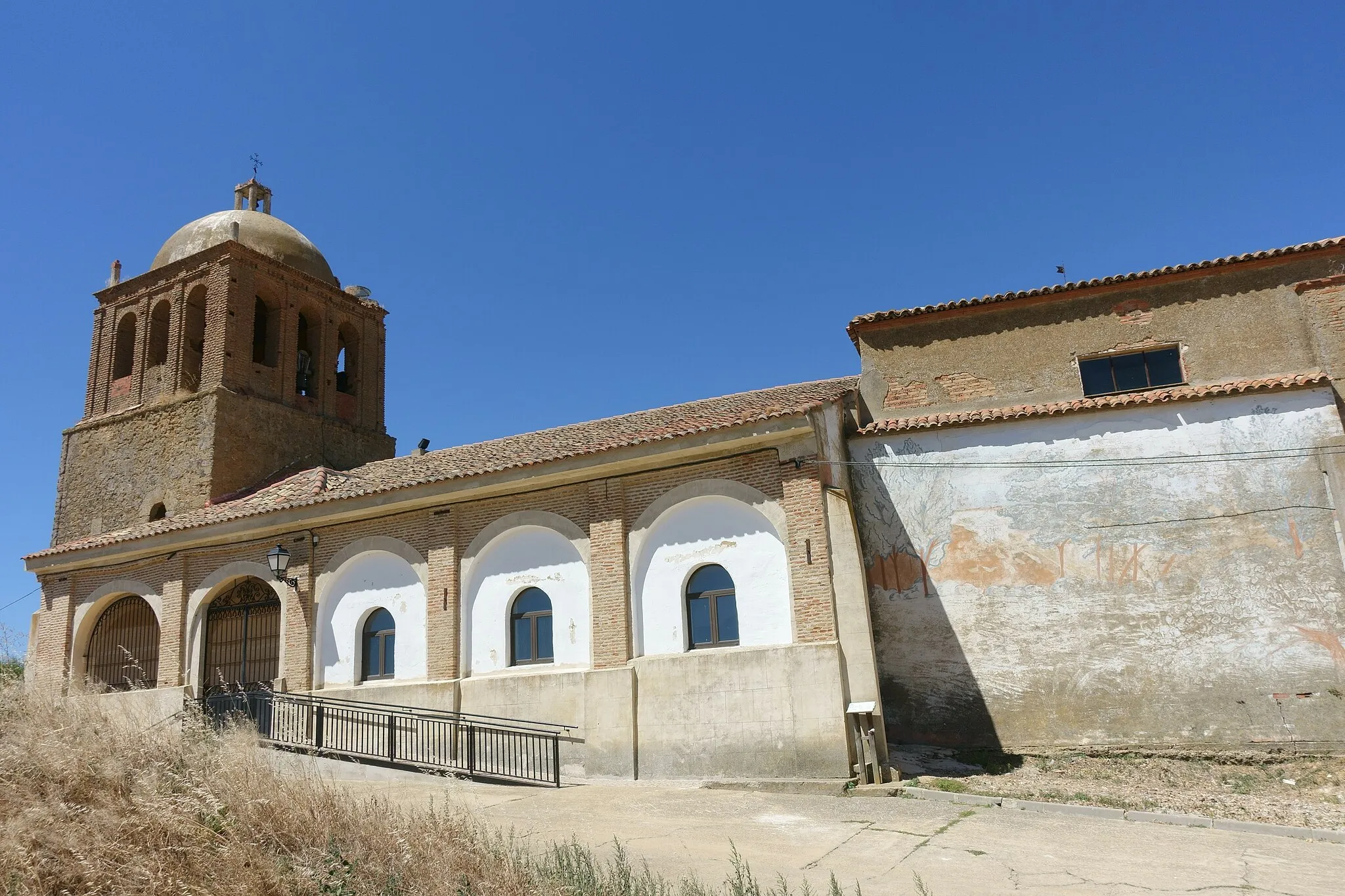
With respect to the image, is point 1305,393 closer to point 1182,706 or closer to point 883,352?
point 1182,706

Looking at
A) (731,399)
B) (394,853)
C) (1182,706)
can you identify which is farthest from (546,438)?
(394,853)

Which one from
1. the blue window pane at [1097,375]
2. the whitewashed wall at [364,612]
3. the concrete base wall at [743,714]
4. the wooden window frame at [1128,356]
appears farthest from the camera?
the whitewashed wall at [364,612]

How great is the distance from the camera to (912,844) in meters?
8.49

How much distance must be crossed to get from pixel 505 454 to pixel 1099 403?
10.6 metres

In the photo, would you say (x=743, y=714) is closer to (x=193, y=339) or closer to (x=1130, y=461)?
(x=1130, y=461)

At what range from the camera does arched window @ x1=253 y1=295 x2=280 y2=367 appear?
24237 millimetres

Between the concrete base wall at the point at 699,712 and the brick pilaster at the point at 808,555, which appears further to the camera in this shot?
the brick pilaster at the point at 808,555

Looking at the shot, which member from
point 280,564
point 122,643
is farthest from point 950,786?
point 122,643

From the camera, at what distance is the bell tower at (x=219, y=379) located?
878 inches

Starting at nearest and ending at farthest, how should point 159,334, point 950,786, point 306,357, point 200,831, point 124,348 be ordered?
point 200,831 → point 950,786 → point 159,334 → point 124,348 → point 306,357

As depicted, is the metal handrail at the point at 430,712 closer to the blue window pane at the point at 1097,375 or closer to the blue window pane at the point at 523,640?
the blue window pane at the point at 523,640

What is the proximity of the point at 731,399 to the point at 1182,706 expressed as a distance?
905 cm

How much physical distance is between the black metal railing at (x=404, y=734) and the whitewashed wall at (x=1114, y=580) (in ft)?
17.5

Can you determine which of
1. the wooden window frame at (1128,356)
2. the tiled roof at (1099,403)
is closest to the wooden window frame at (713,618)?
the tiled roof at (1099,403)
